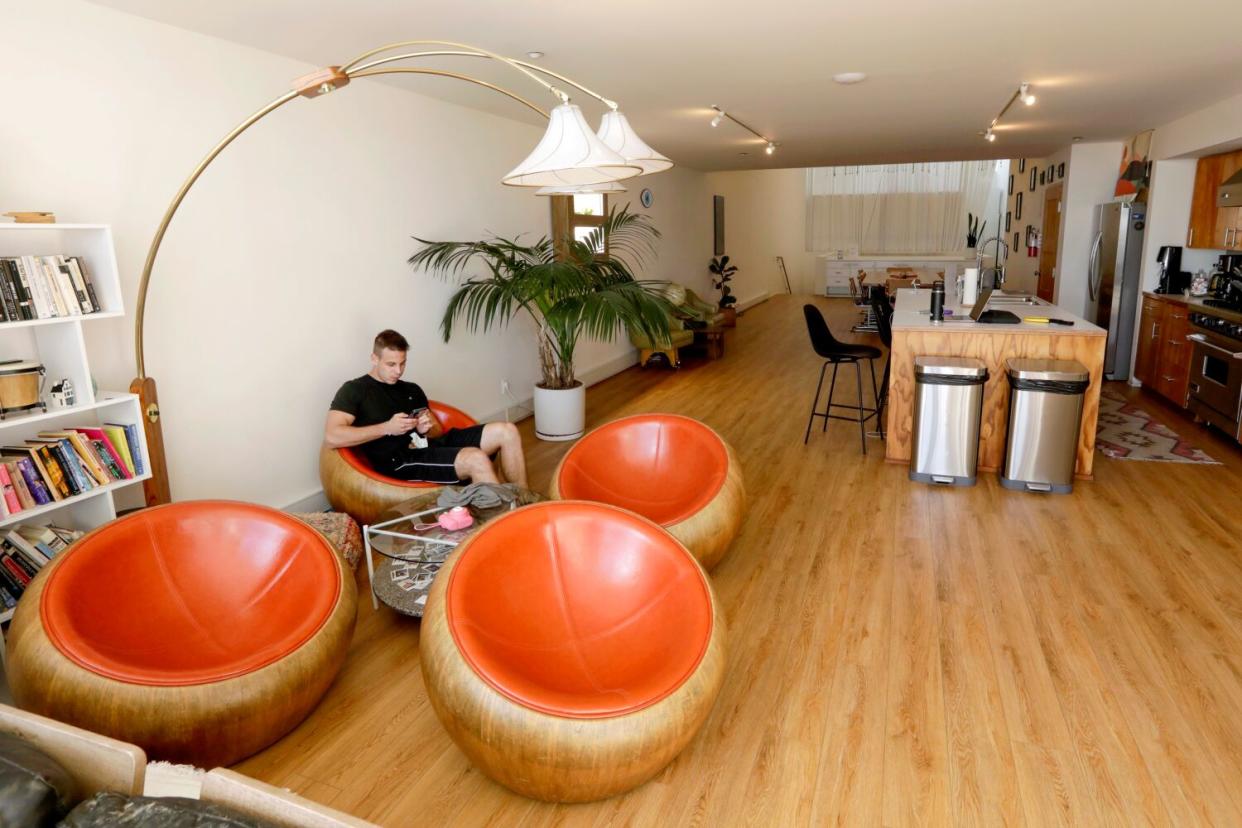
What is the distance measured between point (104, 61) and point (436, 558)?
95.6 inches

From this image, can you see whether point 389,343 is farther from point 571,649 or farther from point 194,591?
point 571,649

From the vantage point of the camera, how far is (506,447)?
4336 mm

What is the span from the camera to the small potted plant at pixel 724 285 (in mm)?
11547

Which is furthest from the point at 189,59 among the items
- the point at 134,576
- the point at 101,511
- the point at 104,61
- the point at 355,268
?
the point at 134,576

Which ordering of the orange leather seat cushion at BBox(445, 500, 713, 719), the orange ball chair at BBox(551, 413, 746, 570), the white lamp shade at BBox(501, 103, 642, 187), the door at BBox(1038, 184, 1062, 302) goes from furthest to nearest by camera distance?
→ the door at BBox(1038, 184, 1062, 302)
the orange ball chair at BBox(551, 413, 746, 570)
the orange leather seat cushion at BBox(445, 500, 713, 719)
the white lamp shade at BBox(501, 103, 642, 187)

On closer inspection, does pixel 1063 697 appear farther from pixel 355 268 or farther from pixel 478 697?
pixel 355 268

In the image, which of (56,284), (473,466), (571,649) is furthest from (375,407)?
(571,649)

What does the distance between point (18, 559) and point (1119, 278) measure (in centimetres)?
829

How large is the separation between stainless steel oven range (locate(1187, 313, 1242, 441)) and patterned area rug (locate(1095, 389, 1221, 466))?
0.27m

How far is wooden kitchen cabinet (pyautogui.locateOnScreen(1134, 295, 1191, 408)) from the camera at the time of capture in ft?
19.8

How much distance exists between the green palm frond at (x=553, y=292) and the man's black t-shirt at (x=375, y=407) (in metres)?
1.27

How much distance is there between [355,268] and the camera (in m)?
4.61

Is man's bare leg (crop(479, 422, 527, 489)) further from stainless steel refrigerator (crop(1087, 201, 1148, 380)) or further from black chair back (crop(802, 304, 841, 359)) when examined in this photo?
stainless steel refrigerator (crop(1087, 201, 1148, 380))

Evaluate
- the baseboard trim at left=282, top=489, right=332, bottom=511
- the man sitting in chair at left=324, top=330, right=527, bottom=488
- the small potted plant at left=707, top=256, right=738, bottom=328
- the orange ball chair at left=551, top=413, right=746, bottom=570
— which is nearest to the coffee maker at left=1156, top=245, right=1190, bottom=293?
the orange ball chair at left=551, top=413, right=746, bottom=570
